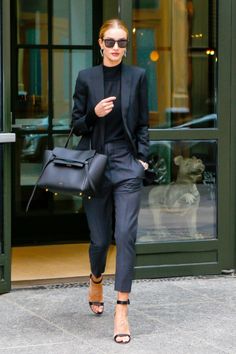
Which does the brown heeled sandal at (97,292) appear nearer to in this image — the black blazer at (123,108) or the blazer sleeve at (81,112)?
→ the black blazer at (123,108)

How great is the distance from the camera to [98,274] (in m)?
5.25

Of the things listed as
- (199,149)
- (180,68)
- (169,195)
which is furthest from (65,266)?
(180,68)

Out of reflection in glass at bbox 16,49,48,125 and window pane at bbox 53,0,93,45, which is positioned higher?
window pane at bbox 53,0,93,45

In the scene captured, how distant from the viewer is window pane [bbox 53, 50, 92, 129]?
304 inches

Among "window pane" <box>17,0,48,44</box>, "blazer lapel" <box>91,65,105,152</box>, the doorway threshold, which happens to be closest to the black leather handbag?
"blazer lapel" <box>91,65,105,152</box>

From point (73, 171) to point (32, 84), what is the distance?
3034 millimetres

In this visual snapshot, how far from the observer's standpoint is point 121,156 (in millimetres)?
5000

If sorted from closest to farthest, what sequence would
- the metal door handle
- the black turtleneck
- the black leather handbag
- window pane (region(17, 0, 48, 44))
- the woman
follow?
1. the black leather handbag
2. the woman
3. the black turtleneck
4. the metal door handle
5. window pane (region(17, 0, 48, 44))

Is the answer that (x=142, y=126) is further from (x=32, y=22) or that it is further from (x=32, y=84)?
(x=32, y=22)

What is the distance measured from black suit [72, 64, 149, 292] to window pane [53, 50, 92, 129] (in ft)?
8.64

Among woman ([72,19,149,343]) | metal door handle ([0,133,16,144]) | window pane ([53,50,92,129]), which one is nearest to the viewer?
woman ([72,19,149,343])

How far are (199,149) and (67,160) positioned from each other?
78.2 inches

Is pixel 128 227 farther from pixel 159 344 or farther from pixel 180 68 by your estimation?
pixel 180 68

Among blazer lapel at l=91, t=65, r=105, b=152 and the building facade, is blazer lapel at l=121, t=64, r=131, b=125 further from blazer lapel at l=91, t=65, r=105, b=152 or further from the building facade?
the building facade
